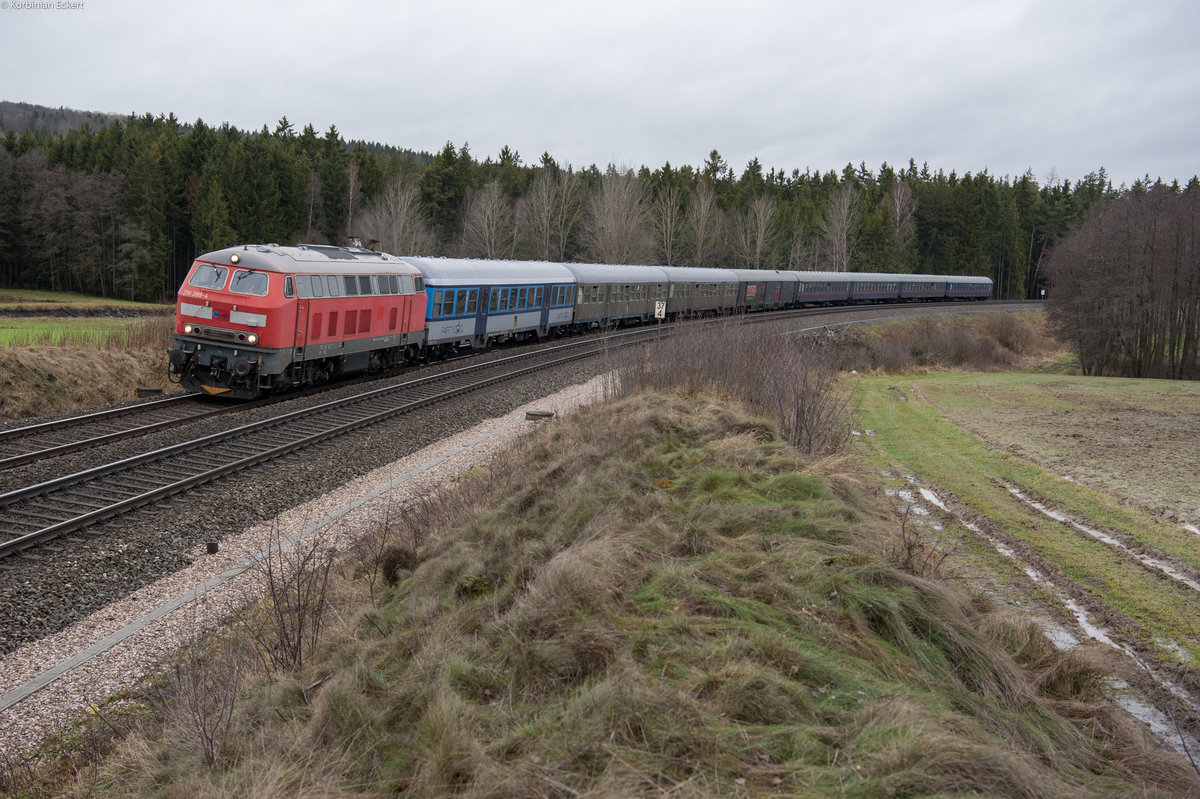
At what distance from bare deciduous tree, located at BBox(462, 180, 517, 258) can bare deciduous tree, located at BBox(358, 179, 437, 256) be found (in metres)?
3.80

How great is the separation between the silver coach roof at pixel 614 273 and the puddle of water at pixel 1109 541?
969 inches

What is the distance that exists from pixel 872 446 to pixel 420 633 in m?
16.2

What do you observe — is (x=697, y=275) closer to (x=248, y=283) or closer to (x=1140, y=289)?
(x=1140, y=289)

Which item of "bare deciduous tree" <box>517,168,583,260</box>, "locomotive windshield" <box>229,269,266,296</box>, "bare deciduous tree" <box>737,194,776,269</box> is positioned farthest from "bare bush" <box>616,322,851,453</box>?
"bare deciduous tree" <box>737,194,776,269</box>

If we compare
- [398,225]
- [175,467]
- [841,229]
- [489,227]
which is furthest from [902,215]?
[175,467]

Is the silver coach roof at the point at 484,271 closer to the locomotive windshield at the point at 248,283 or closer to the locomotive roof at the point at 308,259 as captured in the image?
the locomotive roof at the point at 308,259

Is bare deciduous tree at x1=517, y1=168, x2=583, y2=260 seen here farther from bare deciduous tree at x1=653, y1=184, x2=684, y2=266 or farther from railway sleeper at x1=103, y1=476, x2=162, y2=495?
railway sleeper at x1=103, y1=476, x2=162, y2=495

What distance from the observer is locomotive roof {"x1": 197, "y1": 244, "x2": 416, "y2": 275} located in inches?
714

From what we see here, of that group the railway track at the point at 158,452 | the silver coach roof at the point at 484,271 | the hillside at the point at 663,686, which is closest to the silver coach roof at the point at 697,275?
the silver coach roof at the point at 484,271

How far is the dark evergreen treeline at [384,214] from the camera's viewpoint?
2608 inches

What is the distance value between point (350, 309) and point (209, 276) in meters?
3.52

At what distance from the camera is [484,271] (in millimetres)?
29219

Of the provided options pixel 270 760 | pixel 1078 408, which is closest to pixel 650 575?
pixel 270 760

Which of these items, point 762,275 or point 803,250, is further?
point 803,250
